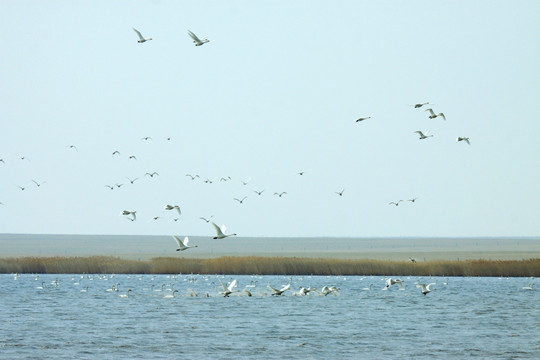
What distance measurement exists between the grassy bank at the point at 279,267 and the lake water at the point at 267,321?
283 cm

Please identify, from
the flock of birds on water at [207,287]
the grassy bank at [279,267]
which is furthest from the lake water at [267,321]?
the grassy bank at [279,267]

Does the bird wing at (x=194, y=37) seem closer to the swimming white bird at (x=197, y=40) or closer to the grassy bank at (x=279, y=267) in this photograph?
the swimming white bird at (x=197, y=40)

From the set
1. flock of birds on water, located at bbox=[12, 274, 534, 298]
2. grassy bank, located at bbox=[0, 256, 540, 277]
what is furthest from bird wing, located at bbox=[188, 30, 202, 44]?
grassy bank, located at bbox=[0, 256, 540, 277]

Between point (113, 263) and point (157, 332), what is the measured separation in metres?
42.6

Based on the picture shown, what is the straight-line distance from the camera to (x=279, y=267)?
79.7m

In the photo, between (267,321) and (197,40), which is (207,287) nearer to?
(267,321)

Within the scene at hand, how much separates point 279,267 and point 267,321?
33858mm

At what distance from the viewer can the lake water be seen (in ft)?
117

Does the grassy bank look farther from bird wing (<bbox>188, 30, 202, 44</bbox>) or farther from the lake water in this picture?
bird wing (<bbox>188, 30, 202, 44</bbox>)

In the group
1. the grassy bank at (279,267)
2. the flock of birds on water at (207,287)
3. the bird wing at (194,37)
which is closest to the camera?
the bird wing at (194,37)

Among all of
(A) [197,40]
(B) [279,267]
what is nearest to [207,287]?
(B) [279,267]

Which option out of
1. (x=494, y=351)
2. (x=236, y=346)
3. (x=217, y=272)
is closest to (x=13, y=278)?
(x=217, y=272)

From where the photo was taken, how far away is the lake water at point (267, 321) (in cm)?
3578

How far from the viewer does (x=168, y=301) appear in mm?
55906
